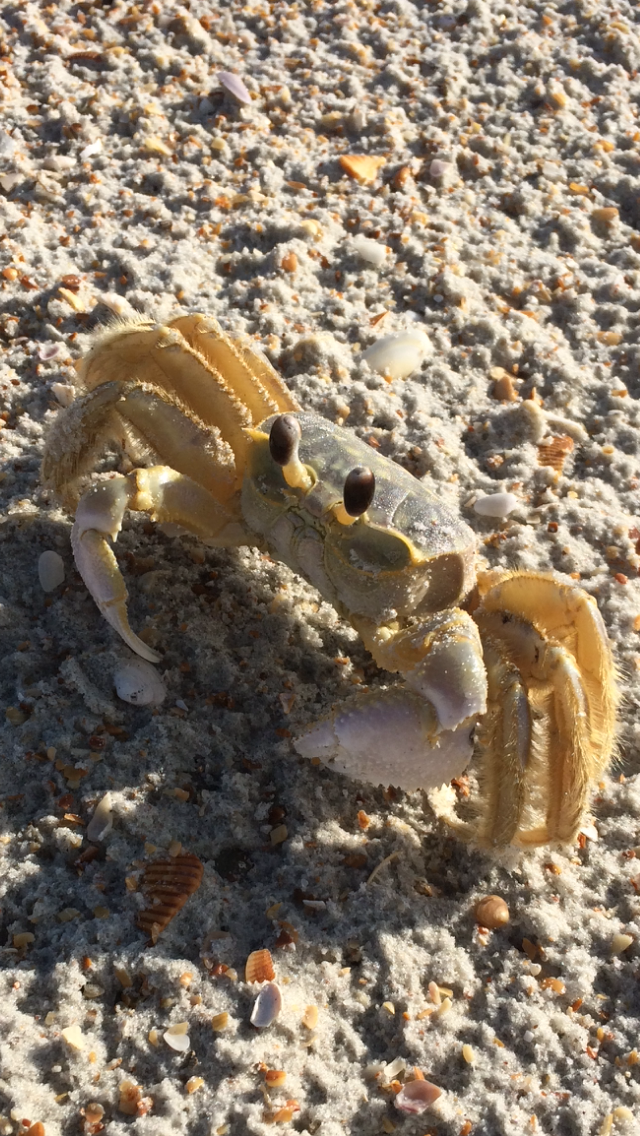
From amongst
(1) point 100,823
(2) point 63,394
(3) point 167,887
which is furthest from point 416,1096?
(2) point 63,394

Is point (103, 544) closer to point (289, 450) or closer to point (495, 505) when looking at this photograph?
point (289, 450)

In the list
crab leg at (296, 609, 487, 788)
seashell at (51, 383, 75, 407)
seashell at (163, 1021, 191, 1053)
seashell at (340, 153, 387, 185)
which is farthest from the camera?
seashell at (340, 153, 387, 185)

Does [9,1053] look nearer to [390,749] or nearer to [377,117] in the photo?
[390,749]

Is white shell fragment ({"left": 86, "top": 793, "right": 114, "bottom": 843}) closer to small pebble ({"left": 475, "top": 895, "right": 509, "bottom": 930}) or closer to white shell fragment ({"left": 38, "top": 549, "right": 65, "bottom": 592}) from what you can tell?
white shell fragment ({"left": 38, "top": 549, "right": 65, "bottom": 592})

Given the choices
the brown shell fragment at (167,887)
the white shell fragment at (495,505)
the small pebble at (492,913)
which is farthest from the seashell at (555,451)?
the brown shell fragment at (167,887)

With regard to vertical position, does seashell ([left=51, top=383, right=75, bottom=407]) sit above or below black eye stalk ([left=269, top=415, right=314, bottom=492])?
Answer: below

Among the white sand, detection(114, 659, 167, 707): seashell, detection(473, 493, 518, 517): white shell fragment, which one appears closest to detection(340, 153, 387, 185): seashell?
the white sand

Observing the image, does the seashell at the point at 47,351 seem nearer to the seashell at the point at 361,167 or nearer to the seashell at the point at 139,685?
the seashell at the point at 139,685
